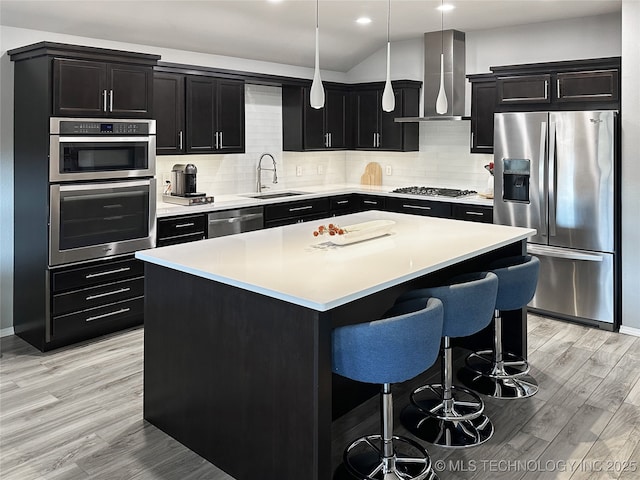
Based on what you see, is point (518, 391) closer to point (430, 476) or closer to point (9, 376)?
point (430, 476)

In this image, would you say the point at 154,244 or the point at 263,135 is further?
the point at 263,135

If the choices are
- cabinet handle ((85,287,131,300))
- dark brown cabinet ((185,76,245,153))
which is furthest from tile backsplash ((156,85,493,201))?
cabinet handle ((85,287,131,300))

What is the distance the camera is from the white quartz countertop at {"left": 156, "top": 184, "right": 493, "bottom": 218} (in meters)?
5.00

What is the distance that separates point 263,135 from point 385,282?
14.2ft

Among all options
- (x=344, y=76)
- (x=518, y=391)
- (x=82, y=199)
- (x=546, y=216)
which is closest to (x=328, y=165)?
(x=344, y=76)

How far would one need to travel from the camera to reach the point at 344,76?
7.27 metres

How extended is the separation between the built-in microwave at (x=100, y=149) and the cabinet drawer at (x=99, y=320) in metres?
1.00

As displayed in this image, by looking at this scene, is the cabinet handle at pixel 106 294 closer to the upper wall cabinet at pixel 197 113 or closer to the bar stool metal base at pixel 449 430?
the upper wall cabinet at pixel 197 113

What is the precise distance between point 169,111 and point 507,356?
351cm

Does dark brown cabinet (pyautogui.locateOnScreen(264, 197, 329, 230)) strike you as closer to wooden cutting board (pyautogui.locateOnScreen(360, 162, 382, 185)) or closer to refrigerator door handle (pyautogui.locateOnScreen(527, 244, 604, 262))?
wooden cutting board (pyautogui.locateOnScreen(360, 162, 382, 185))

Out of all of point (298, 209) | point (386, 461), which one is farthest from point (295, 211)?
point (386, 461)

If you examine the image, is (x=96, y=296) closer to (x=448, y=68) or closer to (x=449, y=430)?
(x=449, y=430)

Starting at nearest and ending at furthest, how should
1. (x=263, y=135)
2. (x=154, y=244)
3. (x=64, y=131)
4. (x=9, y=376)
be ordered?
(x=9, y=376) < (x=64, y=131) < (x=154, y=244) < (x=263, y=135)

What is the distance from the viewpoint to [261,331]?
8.12ft
